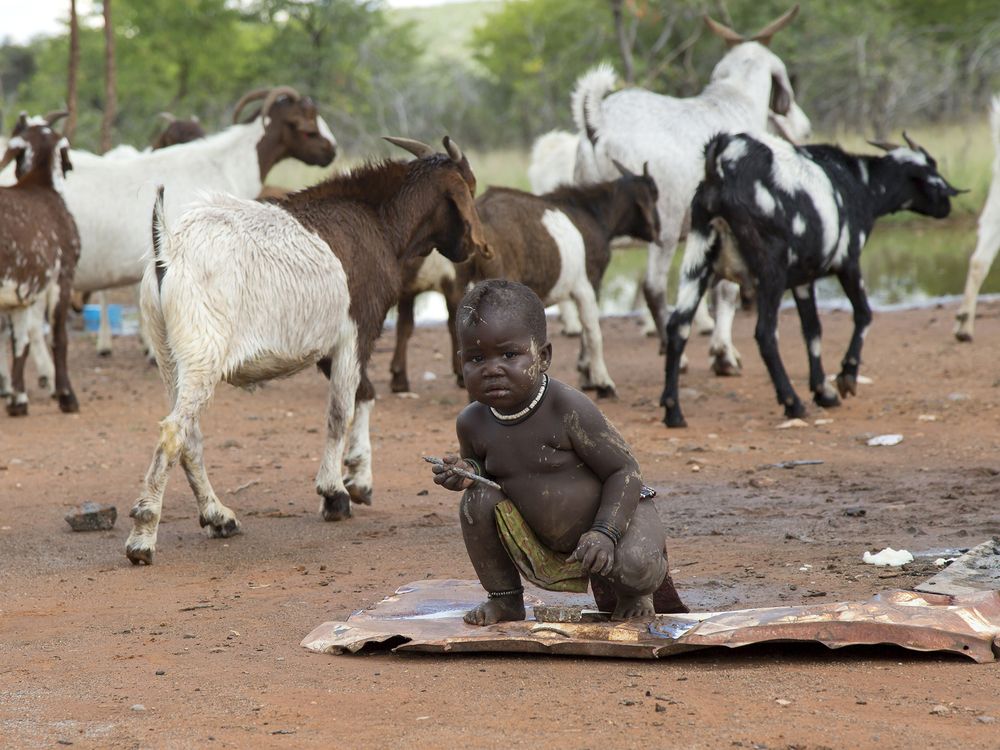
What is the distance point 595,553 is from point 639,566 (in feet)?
0.65

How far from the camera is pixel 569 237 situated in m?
10.5

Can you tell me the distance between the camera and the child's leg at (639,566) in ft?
13.8

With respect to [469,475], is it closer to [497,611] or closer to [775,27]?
[497,611]

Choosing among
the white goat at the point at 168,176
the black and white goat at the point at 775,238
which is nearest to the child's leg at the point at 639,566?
the black and white goat at the point at 775,238

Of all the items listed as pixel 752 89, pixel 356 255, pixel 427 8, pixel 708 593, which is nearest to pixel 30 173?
pixel 356 255

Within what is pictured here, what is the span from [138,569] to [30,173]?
5.55m

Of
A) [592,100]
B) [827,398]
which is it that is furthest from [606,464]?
[592,100]

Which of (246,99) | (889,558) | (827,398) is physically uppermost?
(246,99)

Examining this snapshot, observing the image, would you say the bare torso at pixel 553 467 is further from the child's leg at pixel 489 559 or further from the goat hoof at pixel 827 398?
the goat hoof at pixel 827 398

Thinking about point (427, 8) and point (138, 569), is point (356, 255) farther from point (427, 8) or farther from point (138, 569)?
point (427, 8)

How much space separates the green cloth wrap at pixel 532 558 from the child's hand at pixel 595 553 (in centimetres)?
23

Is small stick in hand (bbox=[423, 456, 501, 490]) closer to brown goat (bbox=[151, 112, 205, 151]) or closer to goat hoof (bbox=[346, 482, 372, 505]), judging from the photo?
goat hoof (bbox=[346, 482, 372, 505])

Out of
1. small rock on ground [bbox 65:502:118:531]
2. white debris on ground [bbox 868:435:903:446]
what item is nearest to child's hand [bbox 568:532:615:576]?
small rock on ground [bbox 65:502:118:531]

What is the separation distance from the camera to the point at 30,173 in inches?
416
